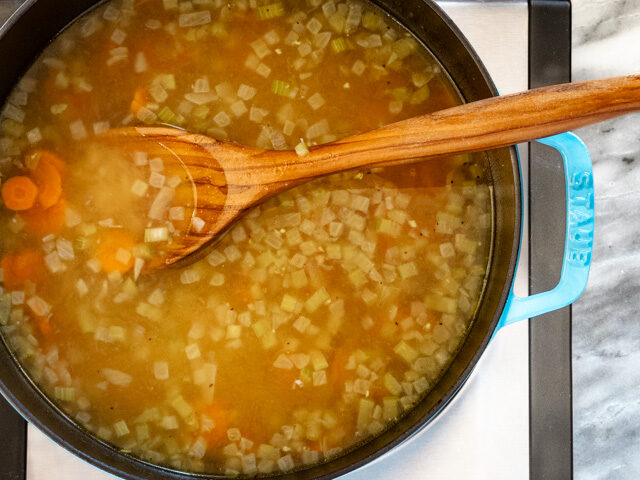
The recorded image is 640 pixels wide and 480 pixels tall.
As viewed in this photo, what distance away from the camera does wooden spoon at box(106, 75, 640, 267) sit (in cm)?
120

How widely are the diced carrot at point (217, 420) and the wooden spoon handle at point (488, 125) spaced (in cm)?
59

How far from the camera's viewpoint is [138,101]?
4.77 ft

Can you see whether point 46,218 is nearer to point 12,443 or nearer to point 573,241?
point 12,443

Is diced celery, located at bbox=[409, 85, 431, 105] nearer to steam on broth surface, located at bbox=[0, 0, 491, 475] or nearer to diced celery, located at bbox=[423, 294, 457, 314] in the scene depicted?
steam on broth surface, located at bbox=[0, 0, 491, 475]

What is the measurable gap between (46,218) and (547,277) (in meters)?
1.21

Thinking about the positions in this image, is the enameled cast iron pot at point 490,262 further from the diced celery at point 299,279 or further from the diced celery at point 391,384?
the diced celery at point 299,279

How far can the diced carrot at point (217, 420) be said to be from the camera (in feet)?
4.78

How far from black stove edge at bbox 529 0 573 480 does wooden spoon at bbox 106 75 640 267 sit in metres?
0.41

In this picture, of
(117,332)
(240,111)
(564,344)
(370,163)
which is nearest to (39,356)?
(117,332)

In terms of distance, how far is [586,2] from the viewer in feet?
5.54

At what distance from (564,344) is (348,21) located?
963 mm

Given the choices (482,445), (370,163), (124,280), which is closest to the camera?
(370,163)

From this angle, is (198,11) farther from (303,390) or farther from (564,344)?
(564,344)

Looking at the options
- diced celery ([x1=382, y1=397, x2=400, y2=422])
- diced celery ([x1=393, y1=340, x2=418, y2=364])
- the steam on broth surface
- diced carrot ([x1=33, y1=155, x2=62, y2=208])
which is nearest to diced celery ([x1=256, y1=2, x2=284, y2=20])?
the steam on broth surface
